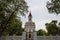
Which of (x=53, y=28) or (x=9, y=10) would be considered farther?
(x=53, y=28)

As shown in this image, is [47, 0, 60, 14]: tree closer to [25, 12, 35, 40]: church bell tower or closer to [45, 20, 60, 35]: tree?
[25, 12, 35, 40]: church bell tower

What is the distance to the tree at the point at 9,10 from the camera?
73.0ft

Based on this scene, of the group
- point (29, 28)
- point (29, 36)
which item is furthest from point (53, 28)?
point (29, 36)

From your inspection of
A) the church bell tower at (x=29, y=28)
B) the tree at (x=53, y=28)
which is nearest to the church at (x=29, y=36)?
the church bell tower at (x=29, y=28)

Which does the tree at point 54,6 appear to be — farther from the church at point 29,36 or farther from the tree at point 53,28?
the tree at point 53,28

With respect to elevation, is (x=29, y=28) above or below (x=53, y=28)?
below

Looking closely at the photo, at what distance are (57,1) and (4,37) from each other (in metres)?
9.91

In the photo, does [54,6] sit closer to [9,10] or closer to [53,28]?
[9,10]

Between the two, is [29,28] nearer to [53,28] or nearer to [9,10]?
[9,10]

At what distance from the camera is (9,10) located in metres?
22.7

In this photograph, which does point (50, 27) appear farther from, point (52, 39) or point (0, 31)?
point (0, 31)

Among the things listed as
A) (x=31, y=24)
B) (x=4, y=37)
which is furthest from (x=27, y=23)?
(x=4, y=37)

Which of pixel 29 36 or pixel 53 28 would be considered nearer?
pixel 29 36

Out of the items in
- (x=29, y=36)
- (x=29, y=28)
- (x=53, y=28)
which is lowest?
(x=29, y=36)
